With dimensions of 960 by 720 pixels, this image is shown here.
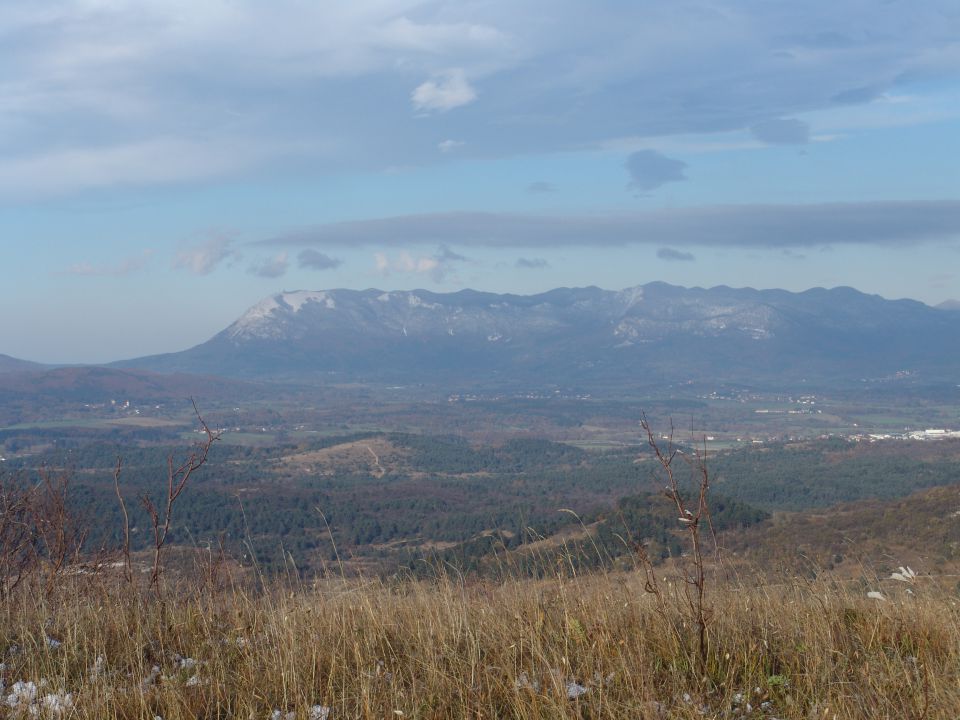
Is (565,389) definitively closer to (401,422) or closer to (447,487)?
(401,422)

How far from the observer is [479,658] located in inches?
164

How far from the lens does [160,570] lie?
5.40 m

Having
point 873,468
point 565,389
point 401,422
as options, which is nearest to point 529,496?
point 873,468

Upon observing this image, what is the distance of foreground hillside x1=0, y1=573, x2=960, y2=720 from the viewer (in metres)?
3.65

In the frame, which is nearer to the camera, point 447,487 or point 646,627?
point 646,627

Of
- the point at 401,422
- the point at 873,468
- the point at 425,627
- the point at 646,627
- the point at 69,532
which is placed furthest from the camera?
the point at 401,422

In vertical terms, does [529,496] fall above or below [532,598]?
below

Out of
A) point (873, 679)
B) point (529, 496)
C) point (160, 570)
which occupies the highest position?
point (160, 570)

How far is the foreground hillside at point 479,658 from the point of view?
365cm

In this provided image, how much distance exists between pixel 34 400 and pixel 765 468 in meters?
118

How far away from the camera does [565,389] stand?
18212 centimetres

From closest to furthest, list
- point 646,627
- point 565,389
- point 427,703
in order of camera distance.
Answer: point 427,703, point 646,627, point 565,389

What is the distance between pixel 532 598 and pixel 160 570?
240 centimetres

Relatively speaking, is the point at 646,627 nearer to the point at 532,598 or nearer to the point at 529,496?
the point at 532,598
